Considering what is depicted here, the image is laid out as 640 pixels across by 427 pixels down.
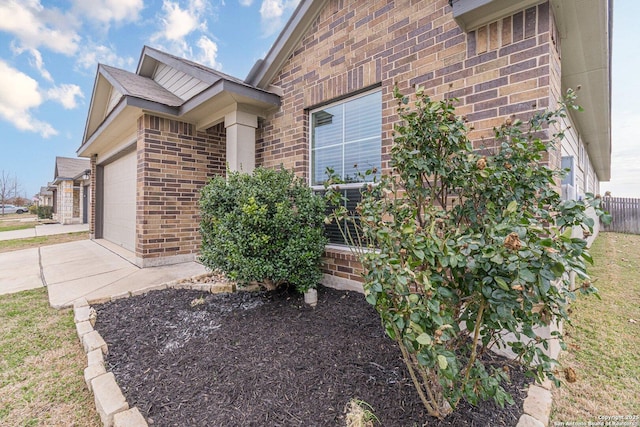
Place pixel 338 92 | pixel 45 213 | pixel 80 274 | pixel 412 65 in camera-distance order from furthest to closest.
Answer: pixel 45 213 < pixel 80 274 < pixel 338 92 < pixel 412 65

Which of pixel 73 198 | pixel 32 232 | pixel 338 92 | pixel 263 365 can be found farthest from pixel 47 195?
pixel 263 365

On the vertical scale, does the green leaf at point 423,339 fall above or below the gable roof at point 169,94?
below

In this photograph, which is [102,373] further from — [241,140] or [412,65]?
[412,65]

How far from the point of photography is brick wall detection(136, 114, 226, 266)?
5809 mm

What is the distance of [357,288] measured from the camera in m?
3.98

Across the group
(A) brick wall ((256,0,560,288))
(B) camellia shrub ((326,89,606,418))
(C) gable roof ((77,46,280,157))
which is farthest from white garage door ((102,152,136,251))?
(B) camellia shrub ((326,89,606,418))

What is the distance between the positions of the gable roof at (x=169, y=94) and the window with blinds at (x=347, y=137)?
1172 millimetres

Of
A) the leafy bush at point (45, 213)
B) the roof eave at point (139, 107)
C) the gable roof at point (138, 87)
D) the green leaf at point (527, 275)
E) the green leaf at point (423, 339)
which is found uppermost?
the gable roof at point (138, 87)

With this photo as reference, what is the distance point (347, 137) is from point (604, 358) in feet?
12.4

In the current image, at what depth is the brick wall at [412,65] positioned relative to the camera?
272cm

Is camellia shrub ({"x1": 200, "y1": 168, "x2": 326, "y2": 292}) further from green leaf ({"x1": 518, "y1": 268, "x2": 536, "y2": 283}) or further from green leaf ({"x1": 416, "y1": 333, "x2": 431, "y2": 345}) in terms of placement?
green leaf ({"x1": 518, "y1": 268, "x2": 536, "y2": 283})

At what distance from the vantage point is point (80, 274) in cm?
540

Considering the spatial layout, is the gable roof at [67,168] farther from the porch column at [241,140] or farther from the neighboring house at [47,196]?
the porch column at [241,140]

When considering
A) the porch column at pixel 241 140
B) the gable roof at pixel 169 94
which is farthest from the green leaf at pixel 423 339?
the gable roof at pixel 169 94
